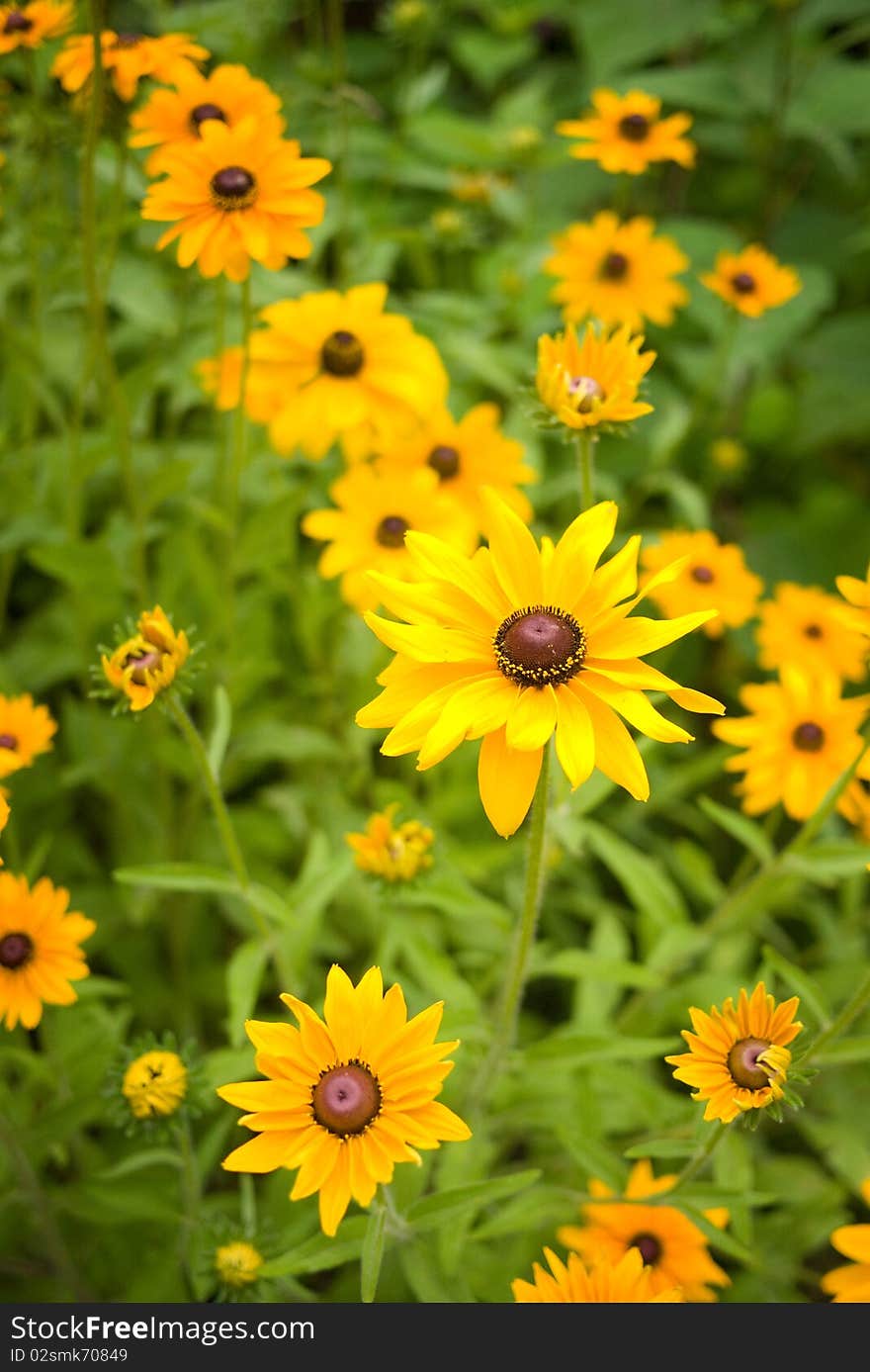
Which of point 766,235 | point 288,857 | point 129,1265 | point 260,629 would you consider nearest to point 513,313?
point 766,235

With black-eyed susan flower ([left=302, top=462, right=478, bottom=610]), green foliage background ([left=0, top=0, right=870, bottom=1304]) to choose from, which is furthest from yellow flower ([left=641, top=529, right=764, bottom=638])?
black-eyed susan flower ([left=302, top=462, right=478, bottom=610])

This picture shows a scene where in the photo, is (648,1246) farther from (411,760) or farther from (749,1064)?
(411,760)

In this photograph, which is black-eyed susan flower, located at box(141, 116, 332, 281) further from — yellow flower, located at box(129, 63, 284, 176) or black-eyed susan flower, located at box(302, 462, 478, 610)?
black-eyed susan flower, located at box(302, 462, 478, 610)

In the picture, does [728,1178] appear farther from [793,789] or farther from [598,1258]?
[793,789]

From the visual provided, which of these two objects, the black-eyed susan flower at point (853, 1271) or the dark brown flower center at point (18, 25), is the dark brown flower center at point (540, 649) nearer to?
the black-eyed susan flower at point (853, 1271)

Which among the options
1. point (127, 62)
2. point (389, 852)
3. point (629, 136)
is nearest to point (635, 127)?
point (629, 136)
